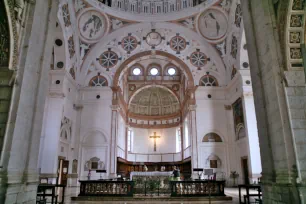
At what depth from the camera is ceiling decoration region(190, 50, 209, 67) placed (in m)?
19.9

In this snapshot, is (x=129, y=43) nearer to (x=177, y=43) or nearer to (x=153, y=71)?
(x=177, y=43)

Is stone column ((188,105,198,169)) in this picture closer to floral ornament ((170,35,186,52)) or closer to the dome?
floral ornament ((170,35,186,52))

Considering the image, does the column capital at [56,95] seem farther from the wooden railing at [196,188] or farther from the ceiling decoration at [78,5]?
the wooden railing at [196,188]

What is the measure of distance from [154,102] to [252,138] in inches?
597

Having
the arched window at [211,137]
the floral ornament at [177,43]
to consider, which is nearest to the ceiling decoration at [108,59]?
the floral ornament at [177,43]

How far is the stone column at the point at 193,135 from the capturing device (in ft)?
59.7

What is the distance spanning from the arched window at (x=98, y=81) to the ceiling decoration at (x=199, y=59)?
24.8 ft

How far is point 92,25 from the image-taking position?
734 inches

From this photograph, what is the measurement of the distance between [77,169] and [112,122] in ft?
14.1

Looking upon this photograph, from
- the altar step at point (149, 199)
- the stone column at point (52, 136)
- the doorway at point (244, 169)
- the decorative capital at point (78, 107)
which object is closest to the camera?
the altar step at point (149, 199)

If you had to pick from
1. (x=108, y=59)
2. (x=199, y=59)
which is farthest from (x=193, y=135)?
(x=108, y=59)

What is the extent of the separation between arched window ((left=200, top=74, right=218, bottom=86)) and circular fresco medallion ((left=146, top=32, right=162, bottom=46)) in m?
4.90

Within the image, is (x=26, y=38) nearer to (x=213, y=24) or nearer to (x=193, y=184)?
(x=193, y=184)

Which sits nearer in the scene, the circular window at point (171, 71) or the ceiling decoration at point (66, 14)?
the ceiling decoration at point (66, 14)
